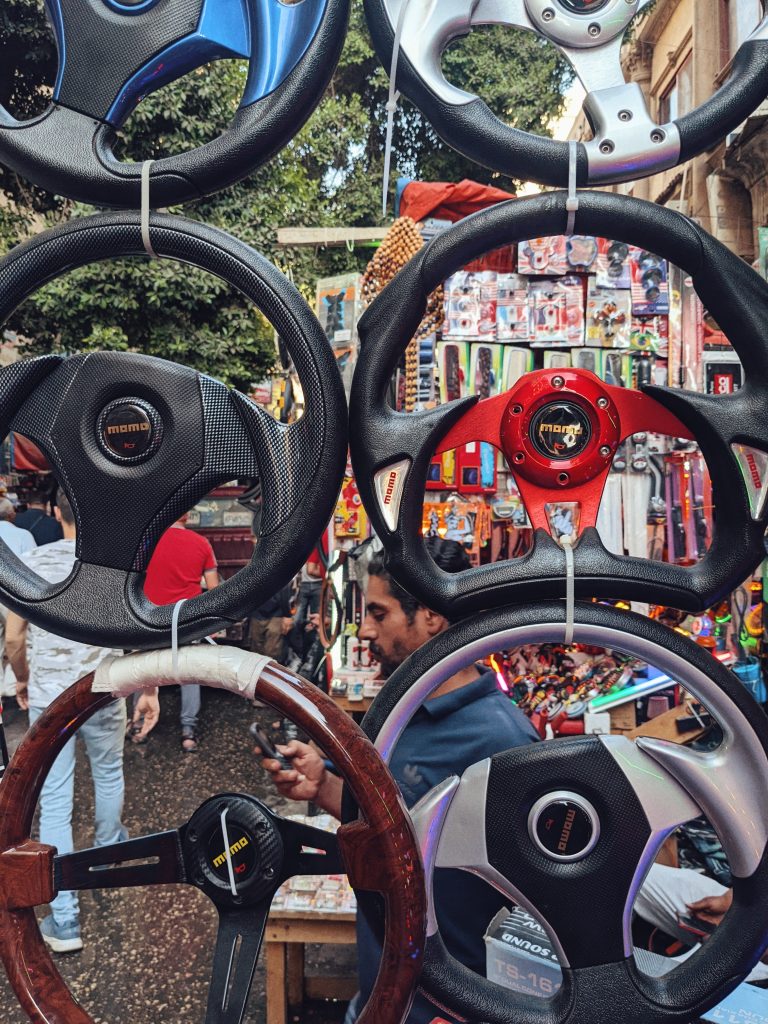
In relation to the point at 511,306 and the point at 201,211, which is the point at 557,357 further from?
the point at 201,211

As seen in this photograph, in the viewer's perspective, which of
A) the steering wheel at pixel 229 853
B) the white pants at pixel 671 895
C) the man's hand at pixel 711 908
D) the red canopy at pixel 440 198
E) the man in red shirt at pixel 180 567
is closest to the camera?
the steering wheel at pixel 229 853

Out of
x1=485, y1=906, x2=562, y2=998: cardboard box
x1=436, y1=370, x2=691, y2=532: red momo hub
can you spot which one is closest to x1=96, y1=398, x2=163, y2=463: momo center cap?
x1=436, y1=370, x2=691, y2=532: red momo hub

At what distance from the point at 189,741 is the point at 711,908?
3.32 m

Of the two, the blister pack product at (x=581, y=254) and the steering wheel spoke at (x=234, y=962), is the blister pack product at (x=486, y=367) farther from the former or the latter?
the steering wheel spoke at (x=234, y=962)

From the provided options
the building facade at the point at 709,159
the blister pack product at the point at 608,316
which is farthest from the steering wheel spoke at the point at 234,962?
the building facade at the point at 709,159

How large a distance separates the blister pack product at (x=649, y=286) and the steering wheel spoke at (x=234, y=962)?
2199 millimetres

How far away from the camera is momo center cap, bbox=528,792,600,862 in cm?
82

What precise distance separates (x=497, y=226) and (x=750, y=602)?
2593mm

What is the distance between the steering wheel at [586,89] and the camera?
2.65 feet

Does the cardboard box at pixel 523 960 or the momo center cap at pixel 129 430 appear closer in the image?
the momo center cap at pixel 129 430

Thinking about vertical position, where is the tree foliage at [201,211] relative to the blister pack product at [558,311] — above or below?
above

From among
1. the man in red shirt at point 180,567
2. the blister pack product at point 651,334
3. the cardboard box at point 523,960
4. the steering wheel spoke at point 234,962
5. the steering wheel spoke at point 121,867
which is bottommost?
the cardboard box at point 523,960

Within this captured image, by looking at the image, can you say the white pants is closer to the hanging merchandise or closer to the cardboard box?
the cardboard box

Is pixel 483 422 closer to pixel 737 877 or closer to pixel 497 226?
pixel 497 226
